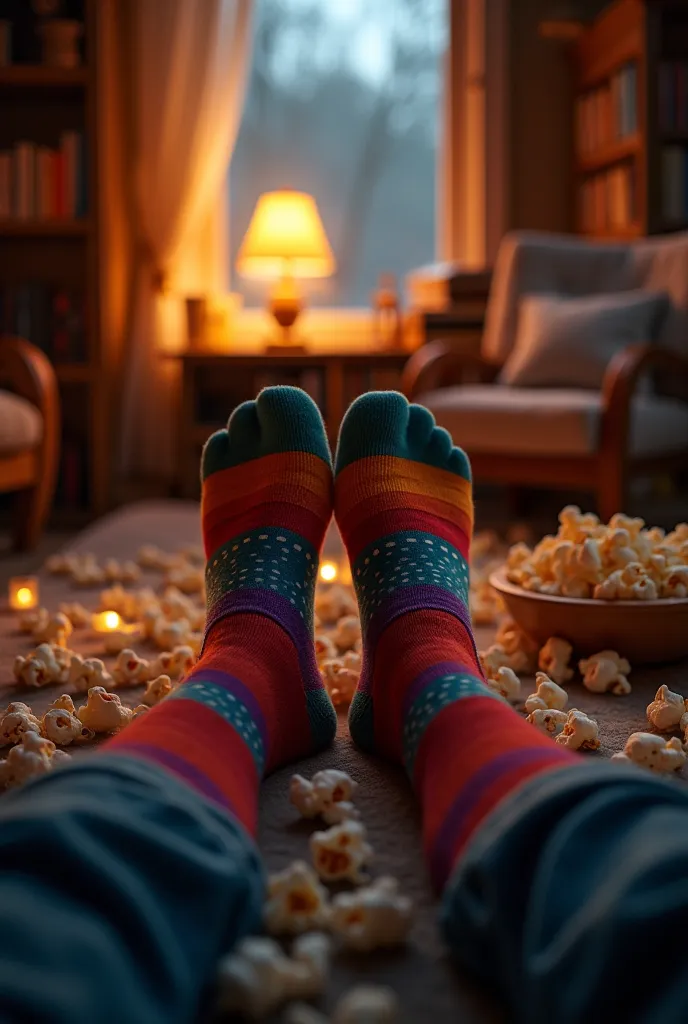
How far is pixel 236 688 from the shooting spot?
2.90 feet

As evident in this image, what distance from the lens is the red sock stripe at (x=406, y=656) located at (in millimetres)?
948

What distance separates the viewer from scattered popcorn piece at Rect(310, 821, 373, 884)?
0.80 m

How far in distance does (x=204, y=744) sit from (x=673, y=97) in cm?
325

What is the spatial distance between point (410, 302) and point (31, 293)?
1434 mm

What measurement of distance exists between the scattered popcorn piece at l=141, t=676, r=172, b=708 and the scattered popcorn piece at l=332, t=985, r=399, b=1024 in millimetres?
671

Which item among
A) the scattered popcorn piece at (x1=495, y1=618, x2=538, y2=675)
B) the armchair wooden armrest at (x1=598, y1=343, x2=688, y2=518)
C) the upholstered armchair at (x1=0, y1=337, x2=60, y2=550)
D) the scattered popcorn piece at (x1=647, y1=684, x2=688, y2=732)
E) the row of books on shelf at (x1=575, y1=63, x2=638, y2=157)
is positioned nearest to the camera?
the scattered popcorn piece at (x1=647, y1=684, x2=688, y2=732)

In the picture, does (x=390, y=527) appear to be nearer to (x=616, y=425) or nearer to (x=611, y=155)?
(x=616, y=425)

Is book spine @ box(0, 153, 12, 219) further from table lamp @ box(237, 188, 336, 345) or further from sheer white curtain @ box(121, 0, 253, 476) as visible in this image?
table lamp @ box(237, 188, 336, 345)

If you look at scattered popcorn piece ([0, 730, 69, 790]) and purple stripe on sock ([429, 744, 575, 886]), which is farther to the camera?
scattered popcorn piece ([0, 730, 69, 790])

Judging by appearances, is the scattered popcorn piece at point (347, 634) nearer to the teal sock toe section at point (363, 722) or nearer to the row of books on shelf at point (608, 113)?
the teal sock toe section at point (363, 722)

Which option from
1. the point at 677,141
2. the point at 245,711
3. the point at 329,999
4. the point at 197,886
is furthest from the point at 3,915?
the point at 677,141

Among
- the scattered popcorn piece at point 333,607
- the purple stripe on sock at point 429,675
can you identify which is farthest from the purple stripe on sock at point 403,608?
the scattered popcorn piece at point 333,607

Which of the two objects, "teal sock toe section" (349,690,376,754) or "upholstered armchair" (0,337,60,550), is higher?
"upholstered armchair" (0,337,60,550)

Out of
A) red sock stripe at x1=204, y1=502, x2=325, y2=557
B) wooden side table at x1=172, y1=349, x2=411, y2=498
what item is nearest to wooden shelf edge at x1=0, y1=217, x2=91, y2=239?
wooden side table at x1=172, y1=349, x2=411, y2=498
